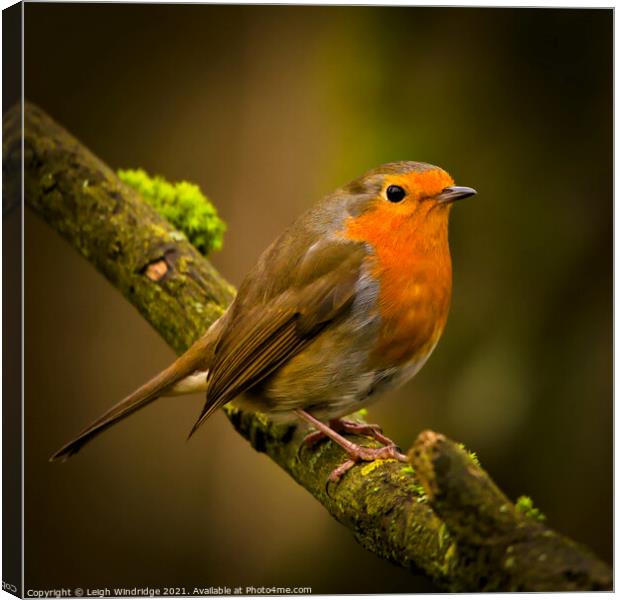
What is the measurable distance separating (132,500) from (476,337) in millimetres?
1575

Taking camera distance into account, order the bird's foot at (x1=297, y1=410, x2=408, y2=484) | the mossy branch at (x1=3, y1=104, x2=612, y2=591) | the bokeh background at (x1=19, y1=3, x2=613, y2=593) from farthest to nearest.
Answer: the bokeh background at (x1=19, y1=3, x2=613, y2=593), the bird's foot at (x1=297, y1=410, x2=408, y2=484), the mossy branch at (x1=3, y1=104, x2=612, y2=591)

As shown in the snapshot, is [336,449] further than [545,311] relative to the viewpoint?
No

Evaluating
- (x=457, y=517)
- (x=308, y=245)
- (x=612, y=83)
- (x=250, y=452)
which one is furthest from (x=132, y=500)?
(x=612, y=83)

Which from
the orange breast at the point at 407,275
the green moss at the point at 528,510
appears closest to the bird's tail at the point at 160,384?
the orange breast at the point at 407,275

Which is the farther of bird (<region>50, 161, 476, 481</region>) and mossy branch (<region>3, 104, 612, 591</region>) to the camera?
bird (<region>50, 161, 476, 481</region>)

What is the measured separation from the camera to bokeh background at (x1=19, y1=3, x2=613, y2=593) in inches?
119

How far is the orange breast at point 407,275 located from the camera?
282 centimetres

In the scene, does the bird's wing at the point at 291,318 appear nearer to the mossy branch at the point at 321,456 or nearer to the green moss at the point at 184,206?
the mossy branch at the point at 321,456

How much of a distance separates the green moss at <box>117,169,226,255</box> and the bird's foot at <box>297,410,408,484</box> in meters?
1.08

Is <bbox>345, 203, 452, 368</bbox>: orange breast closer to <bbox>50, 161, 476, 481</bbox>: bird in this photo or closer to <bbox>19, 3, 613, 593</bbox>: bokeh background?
<bbox>50, 161, 476, 481</bbox>: bird

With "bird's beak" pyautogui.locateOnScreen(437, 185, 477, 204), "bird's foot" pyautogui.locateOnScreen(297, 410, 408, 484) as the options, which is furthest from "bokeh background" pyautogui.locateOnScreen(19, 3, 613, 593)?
"bird's beak" pyautogui.locateOnScreen(437, 185, 477, 204)

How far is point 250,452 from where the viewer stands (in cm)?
439

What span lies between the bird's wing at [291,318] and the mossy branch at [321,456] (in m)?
0.31

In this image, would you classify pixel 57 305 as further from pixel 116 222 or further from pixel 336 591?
pixel 336 591
